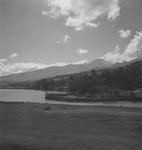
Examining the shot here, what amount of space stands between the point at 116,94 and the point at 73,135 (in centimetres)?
10195

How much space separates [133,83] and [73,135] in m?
126

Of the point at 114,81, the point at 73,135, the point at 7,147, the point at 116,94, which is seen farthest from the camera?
the point at 114,81

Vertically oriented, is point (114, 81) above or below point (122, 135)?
above

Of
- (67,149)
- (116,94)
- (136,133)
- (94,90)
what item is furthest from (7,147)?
(94,90)

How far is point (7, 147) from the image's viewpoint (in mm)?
17938

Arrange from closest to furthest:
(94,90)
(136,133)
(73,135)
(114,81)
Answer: (73,135), (136,133), (94,90), (114,81)

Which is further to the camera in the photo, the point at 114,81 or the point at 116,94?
the point at 114,81

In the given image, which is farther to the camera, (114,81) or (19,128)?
(114,81)

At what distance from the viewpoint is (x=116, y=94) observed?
122m

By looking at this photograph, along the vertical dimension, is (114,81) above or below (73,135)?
above

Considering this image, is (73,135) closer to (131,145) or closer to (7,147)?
(131,145)

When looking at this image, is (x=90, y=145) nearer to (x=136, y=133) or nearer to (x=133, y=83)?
(x=136, y=133)

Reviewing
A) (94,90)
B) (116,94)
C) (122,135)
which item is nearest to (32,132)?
(122,135)

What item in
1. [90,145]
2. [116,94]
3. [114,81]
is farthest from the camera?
[114,81]
